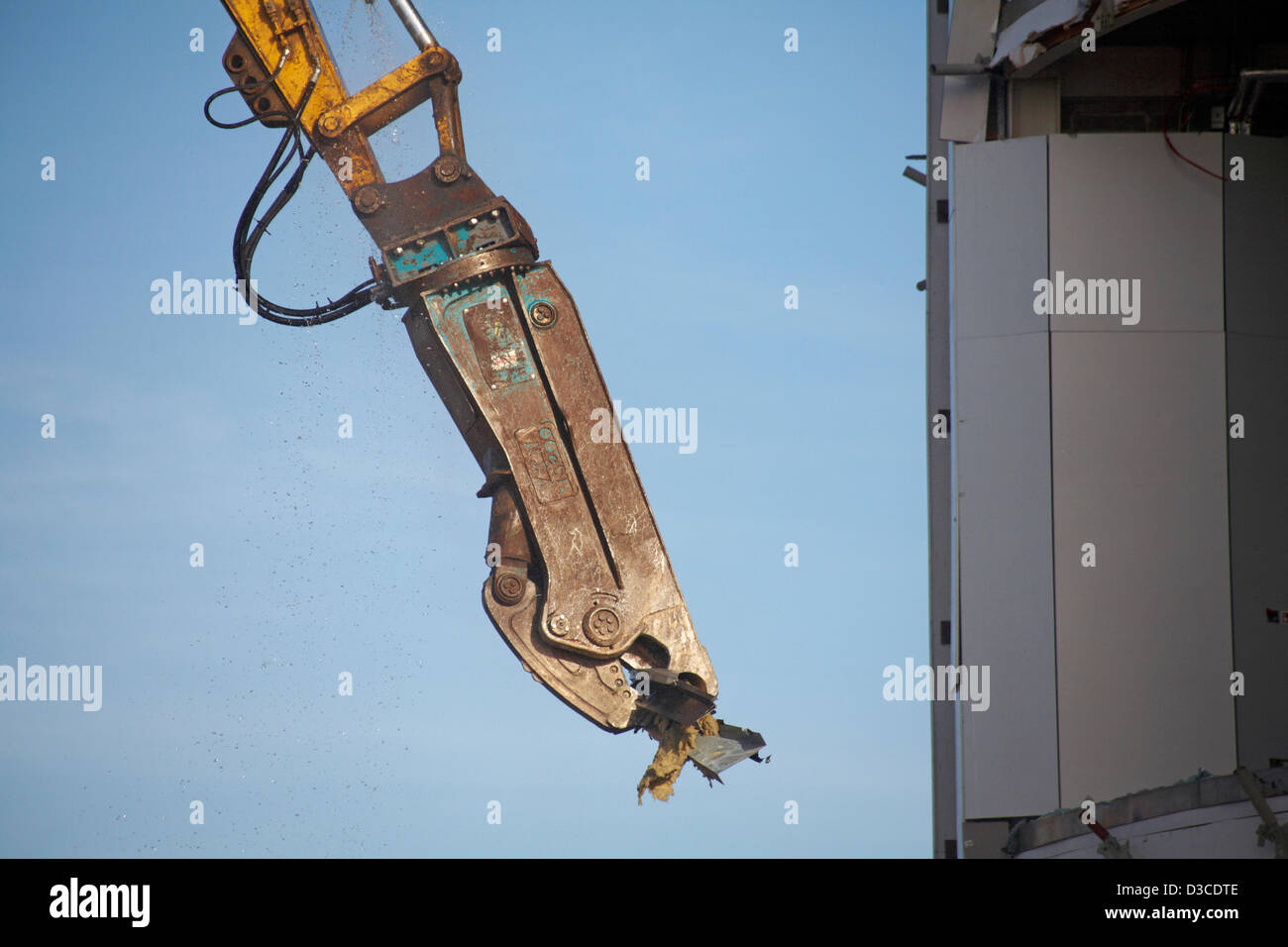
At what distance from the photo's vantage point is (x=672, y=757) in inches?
341

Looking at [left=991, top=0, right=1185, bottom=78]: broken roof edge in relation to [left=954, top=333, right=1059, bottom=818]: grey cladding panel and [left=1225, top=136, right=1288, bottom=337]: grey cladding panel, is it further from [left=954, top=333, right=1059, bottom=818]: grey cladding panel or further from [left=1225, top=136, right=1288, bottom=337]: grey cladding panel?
[left=954, top=333, right=1059, bottom=818]: grey cladding panel

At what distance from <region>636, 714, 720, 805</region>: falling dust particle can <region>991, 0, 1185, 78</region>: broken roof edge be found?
5.05 m

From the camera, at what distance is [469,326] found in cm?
884

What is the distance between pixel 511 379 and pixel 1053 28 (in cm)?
445

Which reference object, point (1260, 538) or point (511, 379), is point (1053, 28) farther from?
point (511, 379)

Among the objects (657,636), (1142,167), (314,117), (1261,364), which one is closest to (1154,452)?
(1261,364)

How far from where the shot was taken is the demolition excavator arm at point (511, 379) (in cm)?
869

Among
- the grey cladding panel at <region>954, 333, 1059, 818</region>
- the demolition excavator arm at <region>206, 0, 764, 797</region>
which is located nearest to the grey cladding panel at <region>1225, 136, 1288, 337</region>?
the grey cladding panel at <region>954, 333, 1059, 818</region>

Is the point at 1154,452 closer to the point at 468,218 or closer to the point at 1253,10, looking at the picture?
the point at 1253,10

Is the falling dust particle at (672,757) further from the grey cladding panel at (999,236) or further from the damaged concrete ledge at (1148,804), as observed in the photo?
the grey cladding panel at (999,236)

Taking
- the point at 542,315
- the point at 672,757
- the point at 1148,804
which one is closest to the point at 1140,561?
the point at 1148,804

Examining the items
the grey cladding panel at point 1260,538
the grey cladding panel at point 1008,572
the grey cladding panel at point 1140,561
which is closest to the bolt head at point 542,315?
the grey cladding panel at point 1008,572

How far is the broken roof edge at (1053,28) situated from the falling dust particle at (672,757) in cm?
505

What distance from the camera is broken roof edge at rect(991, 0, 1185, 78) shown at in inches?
378
